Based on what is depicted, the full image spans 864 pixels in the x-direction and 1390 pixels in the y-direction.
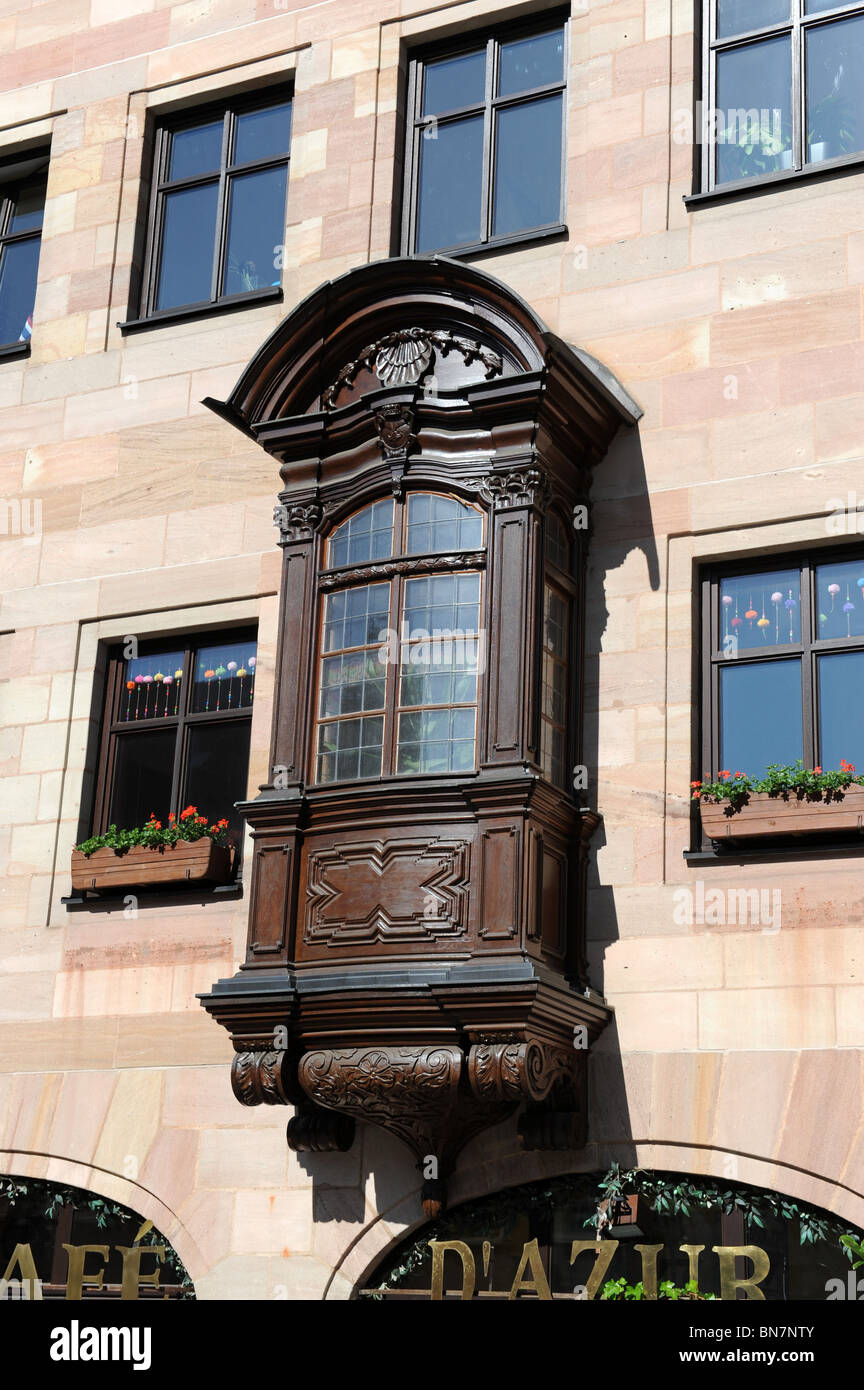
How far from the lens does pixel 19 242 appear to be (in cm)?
1538

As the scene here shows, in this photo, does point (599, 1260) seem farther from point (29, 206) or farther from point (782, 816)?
point (29, 206)

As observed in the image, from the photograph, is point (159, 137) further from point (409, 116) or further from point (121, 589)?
point (121, 589)

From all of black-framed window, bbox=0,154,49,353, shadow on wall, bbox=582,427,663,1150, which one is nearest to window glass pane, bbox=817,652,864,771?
shadow on wall, bbox=582,427,663,1150

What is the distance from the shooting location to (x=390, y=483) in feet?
38.8

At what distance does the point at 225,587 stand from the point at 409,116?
3.75 m

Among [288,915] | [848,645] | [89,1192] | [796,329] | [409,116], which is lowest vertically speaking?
[89,1192]

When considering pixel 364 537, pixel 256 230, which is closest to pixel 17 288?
pixel 256 230

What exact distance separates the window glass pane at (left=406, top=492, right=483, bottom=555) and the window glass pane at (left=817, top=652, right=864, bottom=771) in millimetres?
2219

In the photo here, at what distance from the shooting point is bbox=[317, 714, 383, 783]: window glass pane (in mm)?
11328

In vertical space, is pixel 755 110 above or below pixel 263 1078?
above

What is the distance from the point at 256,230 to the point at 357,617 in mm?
4036

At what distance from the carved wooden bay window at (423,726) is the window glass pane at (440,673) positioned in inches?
0.5
